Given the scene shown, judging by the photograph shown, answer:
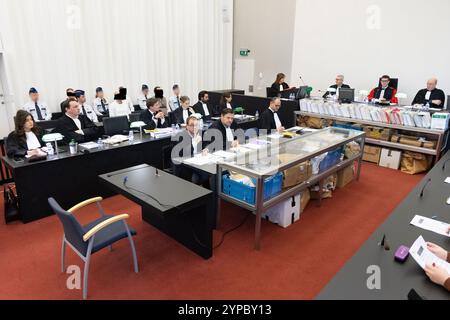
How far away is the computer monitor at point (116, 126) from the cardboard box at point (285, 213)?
2.98 metres

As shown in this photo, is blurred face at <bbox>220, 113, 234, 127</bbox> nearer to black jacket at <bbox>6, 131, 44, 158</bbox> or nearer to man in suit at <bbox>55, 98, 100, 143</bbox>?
man in suit at <bbox>55, 98, 100, 143</bbox>

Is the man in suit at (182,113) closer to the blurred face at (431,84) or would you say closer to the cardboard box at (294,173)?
the cardboard box at (294,173)

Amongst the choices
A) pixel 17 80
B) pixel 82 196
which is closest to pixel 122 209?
pixel 82 196

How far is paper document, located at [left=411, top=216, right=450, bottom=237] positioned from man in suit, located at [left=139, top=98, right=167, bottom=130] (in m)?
4.27

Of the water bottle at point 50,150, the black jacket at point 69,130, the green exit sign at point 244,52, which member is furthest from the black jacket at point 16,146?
the green exit sign at point 244,52

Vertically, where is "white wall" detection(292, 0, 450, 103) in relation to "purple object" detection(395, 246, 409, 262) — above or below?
above

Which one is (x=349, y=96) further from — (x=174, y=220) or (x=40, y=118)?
(x=40, y=118)

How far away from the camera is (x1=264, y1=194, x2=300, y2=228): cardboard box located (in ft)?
12.7

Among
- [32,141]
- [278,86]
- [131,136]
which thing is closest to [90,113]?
[131,136]

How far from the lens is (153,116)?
5.66 meters

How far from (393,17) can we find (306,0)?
2.57 metres

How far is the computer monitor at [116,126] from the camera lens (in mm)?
5305

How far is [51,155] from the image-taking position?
410cm

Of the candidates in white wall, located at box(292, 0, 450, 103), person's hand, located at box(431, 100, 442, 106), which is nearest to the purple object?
person's hand, located at box(431, 100, 442, 106)
